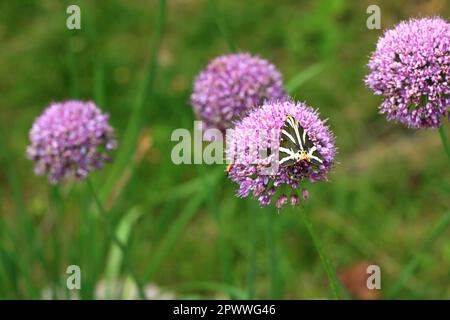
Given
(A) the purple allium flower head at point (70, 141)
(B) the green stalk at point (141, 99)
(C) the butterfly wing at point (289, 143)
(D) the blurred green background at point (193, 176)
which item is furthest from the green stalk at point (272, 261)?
(C) the butterfly wing at point (289, 143)

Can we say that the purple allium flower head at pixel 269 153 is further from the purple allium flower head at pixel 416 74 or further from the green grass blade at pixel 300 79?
the green grass blade at pixel 300 79

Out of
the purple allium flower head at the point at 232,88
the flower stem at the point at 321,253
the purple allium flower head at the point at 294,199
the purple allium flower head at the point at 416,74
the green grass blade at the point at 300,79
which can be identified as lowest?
the flower stem at the point at 321,253

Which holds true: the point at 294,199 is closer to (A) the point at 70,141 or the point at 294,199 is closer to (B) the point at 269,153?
(B) the point at 269,153

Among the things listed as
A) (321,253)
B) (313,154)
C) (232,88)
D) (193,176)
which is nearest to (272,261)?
(232,88)
